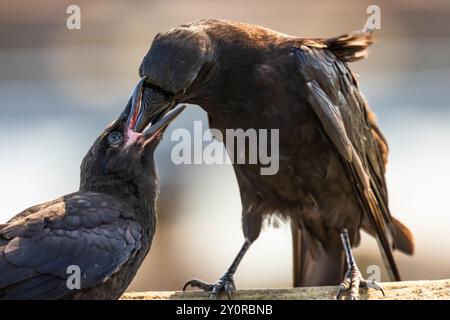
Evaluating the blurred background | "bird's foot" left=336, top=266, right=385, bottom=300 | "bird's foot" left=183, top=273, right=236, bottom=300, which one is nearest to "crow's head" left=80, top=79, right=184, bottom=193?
"bird's foot" left=183, top=273, right=236, bottom=300

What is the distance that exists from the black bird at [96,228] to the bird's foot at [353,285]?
1.12 meters

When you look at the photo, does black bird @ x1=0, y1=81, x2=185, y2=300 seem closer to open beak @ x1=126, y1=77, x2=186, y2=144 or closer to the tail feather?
open beak @ x1=126, y1=77, x2=186, y2=144

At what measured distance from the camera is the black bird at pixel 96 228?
12.9 ft

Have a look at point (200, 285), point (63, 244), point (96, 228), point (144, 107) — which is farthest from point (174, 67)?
point (200, 285)

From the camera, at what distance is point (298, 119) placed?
16.8 feet

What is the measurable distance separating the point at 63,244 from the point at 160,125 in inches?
33.0

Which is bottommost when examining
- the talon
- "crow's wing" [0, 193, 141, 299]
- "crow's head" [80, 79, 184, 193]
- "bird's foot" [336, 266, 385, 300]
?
the talon

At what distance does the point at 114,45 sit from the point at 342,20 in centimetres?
255

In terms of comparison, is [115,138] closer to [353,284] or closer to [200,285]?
[200,285]

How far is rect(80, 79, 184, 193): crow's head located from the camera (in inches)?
177

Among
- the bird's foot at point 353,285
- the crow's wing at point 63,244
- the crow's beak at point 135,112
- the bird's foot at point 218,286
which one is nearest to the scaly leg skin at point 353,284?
the bird's foot at point 353,285
